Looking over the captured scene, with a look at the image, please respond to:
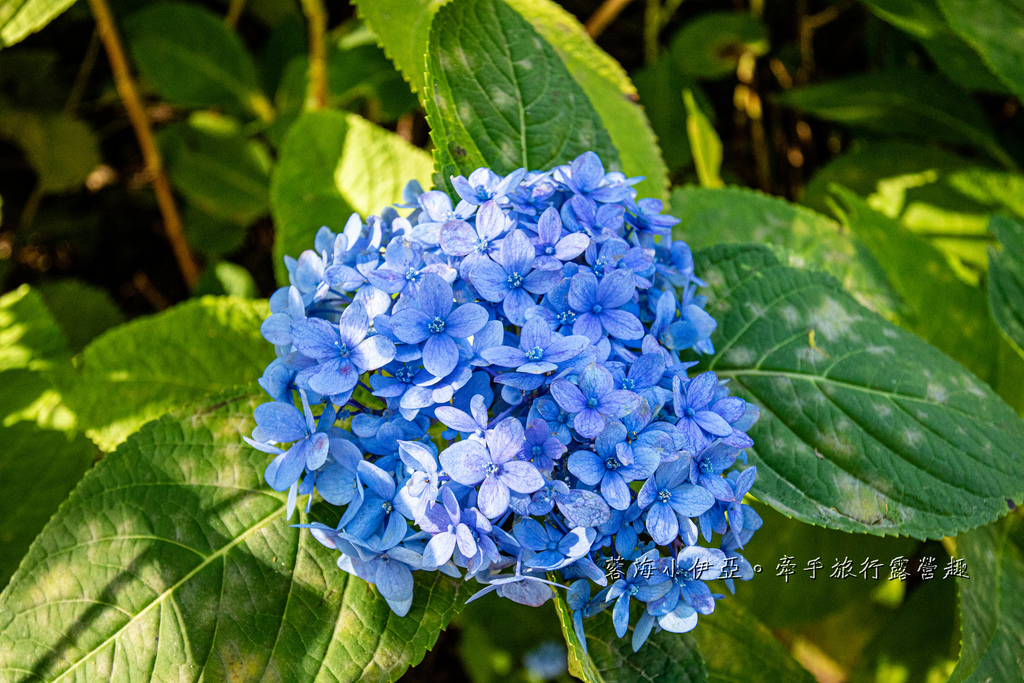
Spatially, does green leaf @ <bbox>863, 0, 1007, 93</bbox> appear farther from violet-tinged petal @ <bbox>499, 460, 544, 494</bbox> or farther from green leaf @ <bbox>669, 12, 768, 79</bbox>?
violet-tinged petal @ <bbox>499, 460, 544, 494</bbox>

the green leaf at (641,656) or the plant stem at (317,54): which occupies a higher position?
the plant stem at (317,54)

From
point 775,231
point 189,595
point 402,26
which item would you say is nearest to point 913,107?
point 775,231

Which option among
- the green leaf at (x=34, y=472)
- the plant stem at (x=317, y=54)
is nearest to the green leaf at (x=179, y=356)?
A: the green leaf at (x=34, y=472)

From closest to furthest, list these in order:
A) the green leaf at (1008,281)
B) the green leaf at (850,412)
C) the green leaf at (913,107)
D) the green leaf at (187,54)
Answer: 1. the green leaf at (850,412)
2. the green leaf at (1008,281)
3. the green leaf at (913,107)
4. the green leaf at (187,54)

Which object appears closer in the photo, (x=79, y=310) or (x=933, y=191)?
(x=933, y=191)

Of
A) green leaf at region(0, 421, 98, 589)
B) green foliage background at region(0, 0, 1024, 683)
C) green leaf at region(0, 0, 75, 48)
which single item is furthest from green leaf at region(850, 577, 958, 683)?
green leaf at region(0, 0, 75, 48)

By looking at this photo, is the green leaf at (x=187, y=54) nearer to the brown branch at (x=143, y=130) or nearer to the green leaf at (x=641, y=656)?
the brown branch at (x=143, y=130)

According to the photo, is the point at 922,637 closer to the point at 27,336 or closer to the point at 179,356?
the point at 179,356
